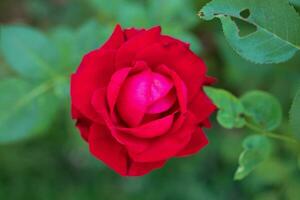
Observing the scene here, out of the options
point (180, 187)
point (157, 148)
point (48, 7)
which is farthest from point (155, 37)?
point (48, 7)

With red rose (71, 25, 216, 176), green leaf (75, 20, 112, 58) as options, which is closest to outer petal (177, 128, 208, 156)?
red rose (71, 25, 216, 176)

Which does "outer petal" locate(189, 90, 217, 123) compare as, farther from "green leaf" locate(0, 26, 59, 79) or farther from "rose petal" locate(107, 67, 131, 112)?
"green leaf" locate(0, 26, 59, 79)

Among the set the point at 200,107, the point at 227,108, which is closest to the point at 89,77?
the point at 200,107

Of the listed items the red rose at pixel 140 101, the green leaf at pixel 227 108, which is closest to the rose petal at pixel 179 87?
the red rose at pixel 140 101

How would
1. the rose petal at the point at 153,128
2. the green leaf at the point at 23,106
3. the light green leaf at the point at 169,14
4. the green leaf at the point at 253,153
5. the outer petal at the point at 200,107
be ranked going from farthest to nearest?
the light green leaf at the point at 169,14 → the green leaf at the point at 23,106 → the green leaf at the point at 253,153 → the outer petal at the point at 200,107 → the rose petal at the point at 153,128

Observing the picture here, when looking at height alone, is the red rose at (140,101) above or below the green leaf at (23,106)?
above

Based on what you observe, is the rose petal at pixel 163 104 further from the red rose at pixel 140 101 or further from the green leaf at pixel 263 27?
the green leaf at pixel 263 27

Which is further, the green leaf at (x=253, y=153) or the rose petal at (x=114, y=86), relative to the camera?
the green leaf at (x=253, y=153)
